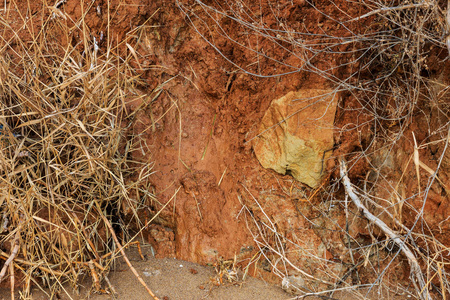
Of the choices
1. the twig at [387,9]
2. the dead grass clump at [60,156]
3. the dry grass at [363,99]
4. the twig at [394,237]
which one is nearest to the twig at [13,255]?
the dead grass clump at [60,156]

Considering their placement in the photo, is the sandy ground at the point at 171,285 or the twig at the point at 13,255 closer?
the twig at the point at 13,255

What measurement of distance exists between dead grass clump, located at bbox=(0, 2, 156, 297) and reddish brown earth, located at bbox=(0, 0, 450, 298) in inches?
5.7

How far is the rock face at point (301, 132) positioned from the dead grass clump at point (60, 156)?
695 millimetres

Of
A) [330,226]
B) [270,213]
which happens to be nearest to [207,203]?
[270,213]

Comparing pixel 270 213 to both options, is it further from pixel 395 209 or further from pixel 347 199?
pixel 395 209

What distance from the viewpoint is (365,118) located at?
2.24 m

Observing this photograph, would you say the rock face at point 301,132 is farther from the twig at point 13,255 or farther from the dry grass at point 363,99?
the twig at point 13,255

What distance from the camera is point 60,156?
2.19 m

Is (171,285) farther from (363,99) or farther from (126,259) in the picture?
(363,99)

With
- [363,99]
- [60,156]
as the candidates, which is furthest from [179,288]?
[363,99]

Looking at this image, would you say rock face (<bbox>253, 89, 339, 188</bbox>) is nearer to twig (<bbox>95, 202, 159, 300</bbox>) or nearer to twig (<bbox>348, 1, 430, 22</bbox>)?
twig (<bbox>348, 1, 430, 22</bbox>)

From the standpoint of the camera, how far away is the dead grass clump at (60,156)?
2035 millimetres

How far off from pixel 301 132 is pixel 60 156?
1.24m

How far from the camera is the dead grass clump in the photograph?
2035 millimetres
